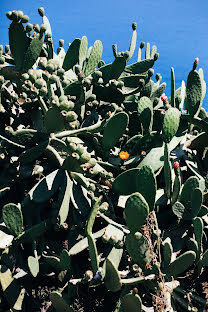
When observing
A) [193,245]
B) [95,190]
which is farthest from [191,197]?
[95,190]

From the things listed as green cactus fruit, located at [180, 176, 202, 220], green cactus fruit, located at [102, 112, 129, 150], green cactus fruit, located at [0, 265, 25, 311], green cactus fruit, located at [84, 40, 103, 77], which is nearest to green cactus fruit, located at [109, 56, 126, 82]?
green cactus fruit, located at [84, 40, 103, 77]

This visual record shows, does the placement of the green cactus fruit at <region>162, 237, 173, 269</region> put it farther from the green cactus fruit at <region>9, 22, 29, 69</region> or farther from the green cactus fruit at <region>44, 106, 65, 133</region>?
the green cactus fruit at <region>9, 22, 29, 69</region>

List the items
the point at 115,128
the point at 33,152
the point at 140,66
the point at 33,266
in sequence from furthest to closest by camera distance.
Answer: the point at 140,66 → the point at 115,128 → the point at 33,152 → the point at 33,266

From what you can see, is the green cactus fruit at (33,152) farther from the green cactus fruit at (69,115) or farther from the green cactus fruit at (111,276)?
the green cactus fruit at (111,276)

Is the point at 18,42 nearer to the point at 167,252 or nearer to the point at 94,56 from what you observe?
the point at 94,56

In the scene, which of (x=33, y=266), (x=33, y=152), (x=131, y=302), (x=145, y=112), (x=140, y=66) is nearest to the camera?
(x=131, y=302)

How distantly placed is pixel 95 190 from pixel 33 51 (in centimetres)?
79

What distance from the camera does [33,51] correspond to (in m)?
1.92

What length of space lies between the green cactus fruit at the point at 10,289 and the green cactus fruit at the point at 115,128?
2.56 ft

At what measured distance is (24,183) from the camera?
6.33 ft

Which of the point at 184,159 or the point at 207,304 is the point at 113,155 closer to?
the point at 184,159

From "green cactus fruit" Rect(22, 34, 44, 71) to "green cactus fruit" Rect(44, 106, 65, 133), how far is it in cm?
40

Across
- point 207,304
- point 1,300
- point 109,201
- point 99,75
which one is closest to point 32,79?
point 99,75

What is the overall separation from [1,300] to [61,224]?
1.64ft
